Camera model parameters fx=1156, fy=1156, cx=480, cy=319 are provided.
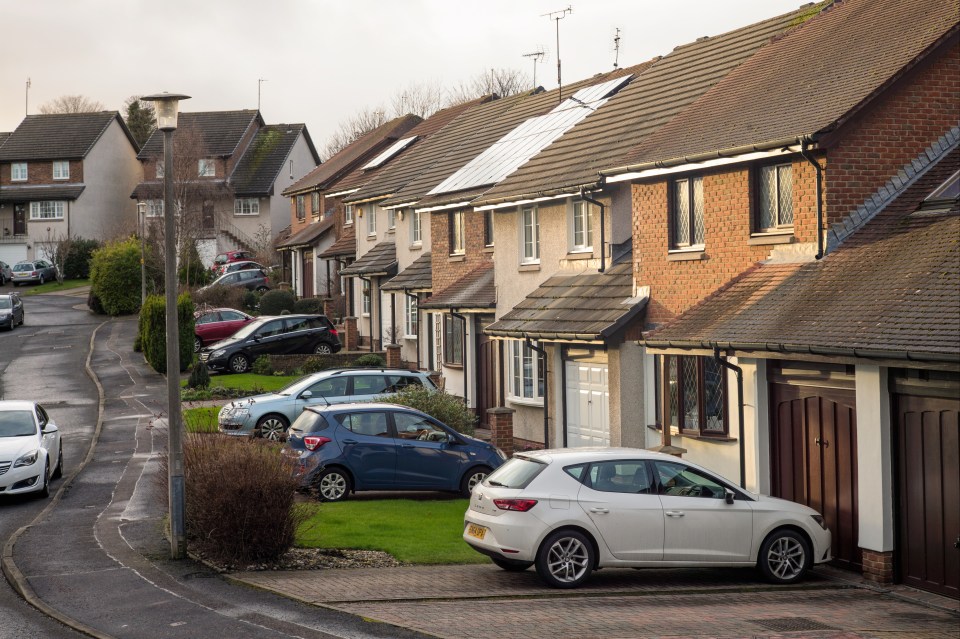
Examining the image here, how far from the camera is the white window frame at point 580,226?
923 inches

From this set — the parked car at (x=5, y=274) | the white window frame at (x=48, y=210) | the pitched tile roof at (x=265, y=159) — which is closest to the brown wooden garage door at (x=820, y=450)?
the pitched tile roof at (x=265, y=159)

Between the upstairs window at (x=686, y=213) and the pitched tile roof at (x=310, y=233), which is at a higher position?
the pitched tile roof at (x=310, y=233)

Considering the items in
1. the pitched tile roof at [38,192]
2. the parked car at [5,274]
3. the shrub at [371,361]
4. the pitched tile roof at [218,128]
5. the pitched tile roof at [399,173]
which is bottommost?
the shrub at [371,361]

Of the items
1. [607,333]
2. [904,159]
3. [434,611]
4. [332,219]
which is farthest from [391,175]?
[434,611]

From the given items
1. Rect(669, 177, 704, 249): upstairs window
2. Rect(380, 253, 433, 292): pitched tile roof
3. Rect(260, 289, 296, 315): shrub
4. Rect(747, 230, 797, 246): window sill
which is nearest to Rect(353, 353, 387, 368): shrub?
Rect(380, 253, 433, 292): pitched tile roof

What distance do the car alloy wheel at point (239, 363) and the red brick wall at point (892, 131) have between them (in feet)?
80.2

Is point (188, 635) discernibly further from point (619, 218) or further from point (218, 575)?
point (619, 218)

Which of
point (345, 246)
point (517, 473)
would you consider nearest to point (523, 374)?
point (517, 473)

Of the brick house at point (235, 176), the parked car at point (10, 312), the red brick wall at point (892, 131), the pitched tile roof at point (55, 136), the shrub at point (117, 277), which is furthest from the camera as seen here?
the pitched tile roof at point (55, 136)

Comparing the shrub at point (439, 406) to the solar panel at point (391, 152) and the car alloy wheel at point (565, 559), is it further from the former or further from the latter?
the solar panel at point (391, 152)

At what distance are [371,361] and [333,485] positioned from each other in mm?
16355

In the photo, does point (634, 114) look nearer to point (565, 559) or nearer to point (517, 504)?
point (517, 504)

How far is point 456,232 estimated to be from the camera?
31.5 metres

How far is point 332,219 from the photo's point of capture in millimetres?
54281
